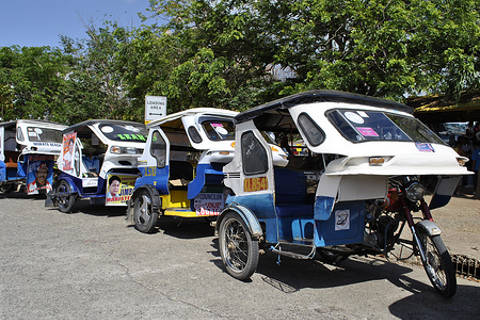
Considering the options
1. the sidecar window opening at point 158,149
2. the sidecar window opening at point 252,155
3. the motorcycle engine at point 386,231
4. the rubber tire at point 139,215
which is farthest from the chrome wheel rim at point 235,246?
the sidecar window opening at point 158,149

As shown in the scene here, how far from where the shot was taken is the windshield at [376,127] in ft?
14.1

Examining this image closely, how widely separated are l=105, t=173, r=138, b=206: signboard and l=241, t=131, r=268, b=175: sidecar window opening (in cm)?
476

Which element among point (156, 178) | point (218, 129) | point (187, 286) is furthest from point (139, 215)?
point (187, 286)

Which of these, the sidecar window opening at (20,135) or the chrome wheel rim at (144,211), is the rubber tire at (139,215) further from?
the sidecar window opening at (20,135)

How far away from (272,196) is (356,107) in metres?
1.43

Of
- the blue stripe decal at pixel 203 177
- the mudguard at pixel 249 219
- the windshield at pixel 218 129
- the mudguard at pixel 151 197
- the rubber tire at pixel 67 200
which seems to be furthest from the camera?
the rubber tire at pixel 67 200

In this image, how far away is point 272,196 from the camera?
16.3 feet

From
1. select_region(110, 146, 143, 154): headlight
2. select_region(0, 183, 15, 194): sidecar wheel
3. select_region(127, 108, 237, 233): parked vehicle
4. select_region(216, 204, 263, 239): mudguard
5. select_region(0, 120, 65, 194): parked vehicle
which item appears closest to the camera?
select_region(216, 204, 263, 239): mudguard

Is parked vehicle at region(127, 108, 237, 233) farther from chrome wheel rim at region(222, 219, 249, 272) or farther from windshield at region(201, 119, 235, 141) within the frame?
chrome wheel rim at region(222, 219, 249, 272)

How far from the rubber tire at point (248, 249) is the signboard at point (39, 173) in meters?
8.01

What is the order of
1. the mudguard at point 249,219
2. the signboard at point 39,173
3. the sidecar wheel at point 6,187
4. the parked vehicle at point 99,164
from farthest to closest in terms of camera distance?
1. the sidecar wheel at point 6,187
2. the signboard at point 39,173
3. the parked vehicle at point 99,164
4. the mudguard at point 249,219

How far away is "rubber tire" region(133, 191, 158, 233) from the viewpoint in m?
7.70

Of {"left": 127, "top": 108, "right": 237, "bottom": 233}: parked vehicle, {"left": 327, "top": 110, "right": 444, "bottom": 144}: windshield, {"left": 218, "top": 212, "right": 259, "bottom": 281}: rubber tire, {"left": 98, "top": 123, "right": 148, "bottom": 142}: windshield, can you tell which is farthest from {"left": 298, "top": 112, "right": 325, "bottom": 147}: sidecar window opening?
{"left": 98, "top": 123, "right": 148, "bottom": 142}: windshield

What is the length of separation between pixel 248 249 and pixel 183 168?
4.09 m
